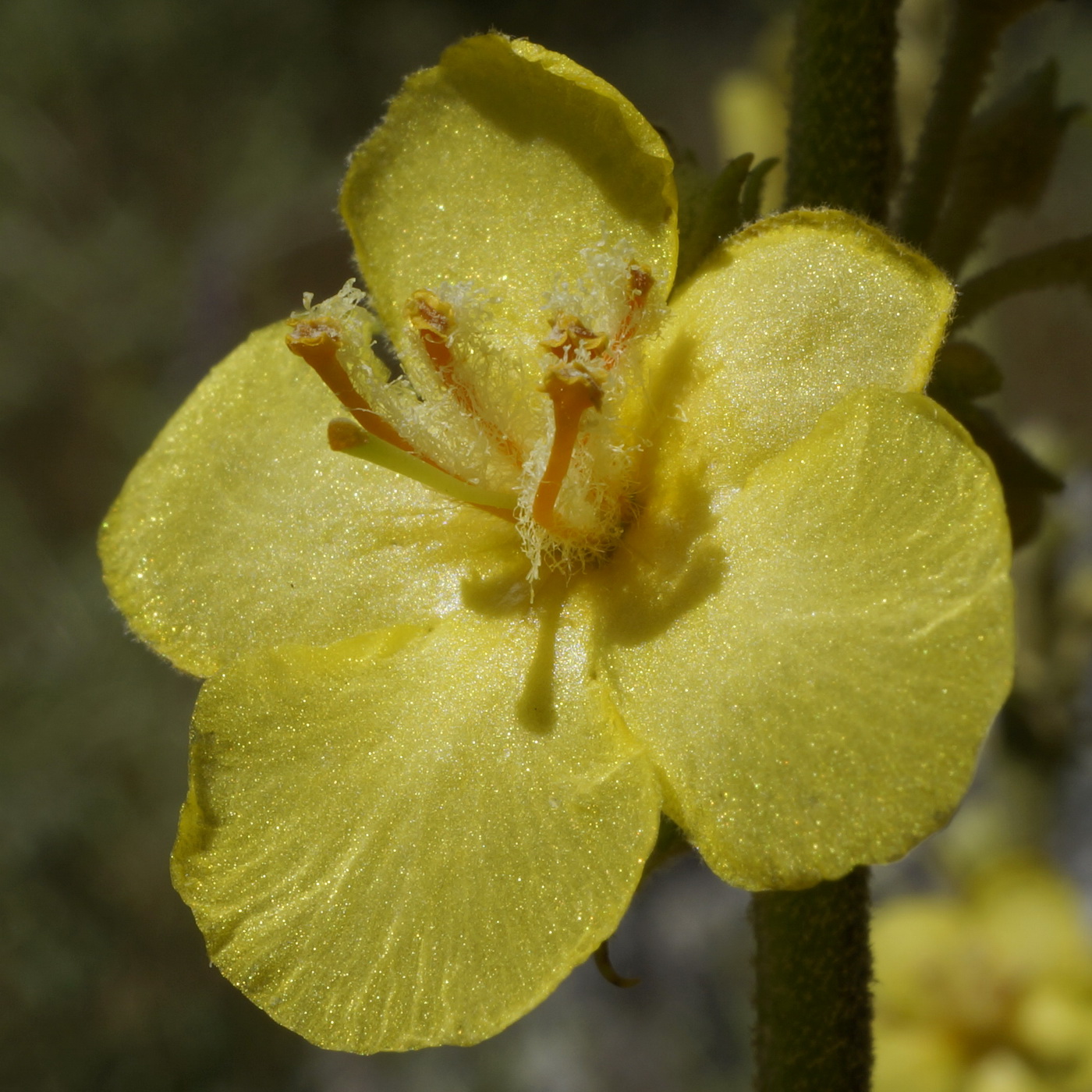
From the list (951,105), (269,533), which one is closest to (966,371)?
(951,105)

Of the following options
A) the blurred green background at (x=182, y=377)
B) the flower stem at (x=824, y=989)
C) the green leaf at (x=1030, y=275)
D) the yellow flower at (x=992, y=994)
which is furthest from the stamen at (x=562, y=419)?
the yellow flower at (x=992, y=994)

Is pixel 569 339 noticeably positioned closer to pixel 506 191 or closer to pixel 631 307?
pixel 631 307

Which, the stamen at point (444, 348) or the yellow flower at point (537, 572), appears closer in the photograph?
the yellow flower at point (537, 572)

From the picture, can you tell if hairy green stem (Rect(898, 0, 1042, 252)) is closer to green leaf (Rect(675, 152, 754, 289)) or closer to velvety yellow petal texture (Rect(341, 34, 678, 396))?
green leaf (Rect(675, 152, 754, 289))

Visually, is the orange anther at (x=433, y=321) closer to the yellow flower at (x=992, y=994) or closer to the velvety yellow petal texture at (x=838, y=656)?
the velvety yellow petal texture at (x=838, y=656)

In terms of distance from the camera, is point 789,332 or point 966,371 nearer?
point 789,332

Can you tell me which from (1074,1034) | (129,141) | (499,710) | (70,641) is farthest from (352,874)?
(129,141)
